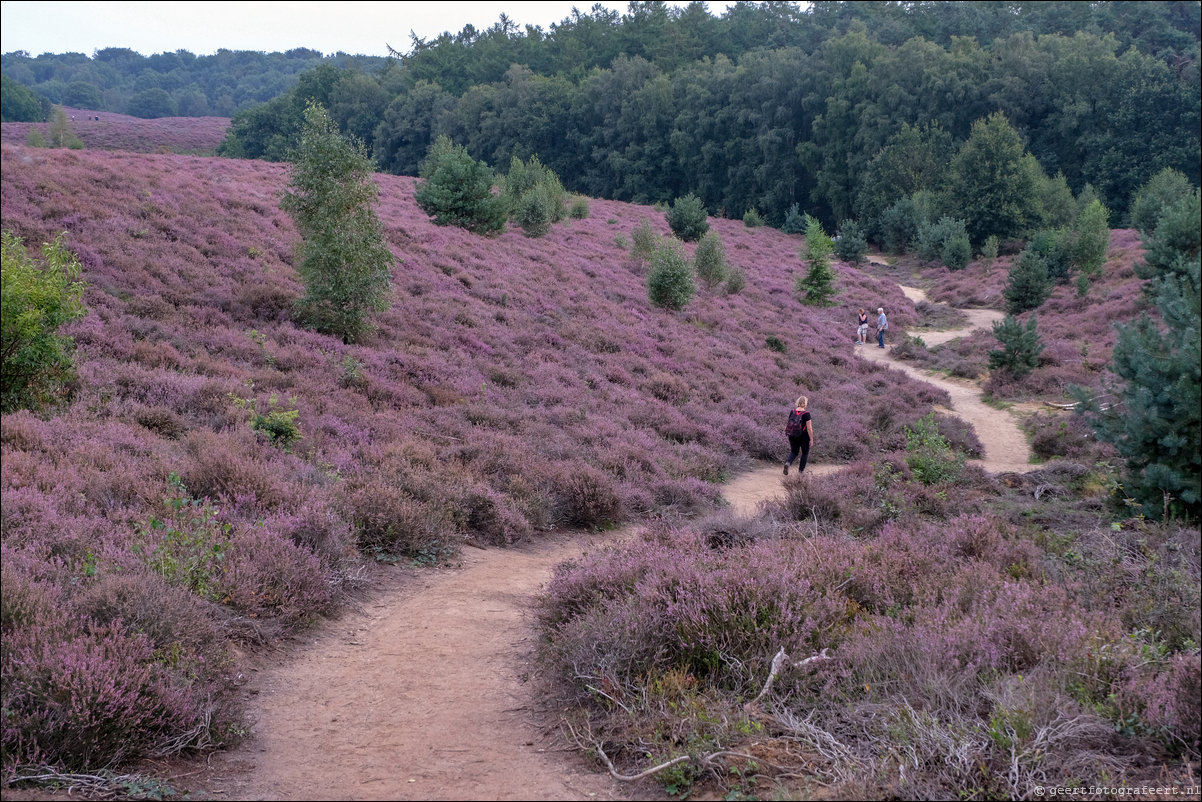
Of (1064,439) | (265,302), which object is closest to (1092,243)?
(1064,439)

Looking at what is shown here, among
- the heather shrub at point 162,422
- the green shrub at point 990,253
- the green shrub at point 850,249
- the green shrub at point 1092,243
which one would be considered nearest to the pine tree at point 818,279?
the green shrub at point 1092,243

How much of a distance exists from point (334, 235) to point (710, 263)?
18.5 meters

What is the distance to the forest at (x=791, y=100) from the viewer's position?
2366 inches

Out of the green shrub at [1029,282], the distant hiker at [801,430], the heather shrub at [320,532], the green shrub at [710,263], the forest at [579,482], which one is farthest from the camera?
the green shrub at [710,263]

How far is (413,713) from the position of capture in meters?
5.35

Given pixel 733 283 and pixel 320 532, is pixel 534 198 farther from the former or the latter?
pixel 320 532

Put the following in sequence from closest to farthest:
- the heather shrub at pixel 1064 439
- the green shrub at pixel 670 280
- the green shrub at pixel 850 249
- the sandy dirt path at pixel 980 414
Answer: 1. the heather shrub at pixel 1064 439
2. the sandy dirt path at pixel 980 414
3. the green shrub at pixel 670 280
4. the green shrub at pixel 850 249

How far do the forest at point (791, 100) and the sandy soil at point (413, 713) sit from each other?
3195 cm

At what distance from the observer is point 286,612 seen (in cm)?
656

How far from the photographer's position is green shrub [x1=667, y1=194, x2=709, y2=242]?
41438mm

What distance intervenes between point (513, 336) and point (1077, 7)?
82071 millimetres

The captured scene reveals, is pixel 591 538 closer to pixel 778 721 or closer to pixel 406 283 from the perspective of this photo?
pixel 778 721

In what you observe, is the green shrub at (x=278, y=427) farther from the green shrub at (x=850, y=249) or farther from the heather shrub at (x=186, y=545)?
the green shrub at (x=850, y=249)

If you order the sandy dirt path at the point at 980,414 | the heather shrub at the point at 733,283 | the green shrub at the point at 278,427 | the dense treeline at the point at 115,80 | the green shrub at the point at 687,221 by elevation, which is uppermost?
the dense treeline at the point at 115,80
